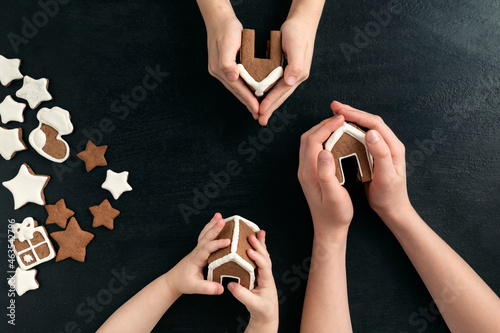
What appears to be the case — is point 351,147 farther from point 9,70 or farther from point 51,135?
point 9,70

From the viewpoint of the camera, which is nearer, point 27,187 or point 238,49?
point 238,49

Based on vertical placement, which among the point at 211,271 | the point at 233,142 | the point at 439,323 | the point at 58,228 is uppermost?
the point at 233,142

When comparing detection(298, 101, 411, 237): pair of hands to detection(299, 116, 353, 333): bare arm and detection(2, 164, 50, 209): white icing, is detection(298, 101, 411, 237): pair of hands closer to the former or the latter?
detection(299, 116, 353, 333): bare arm

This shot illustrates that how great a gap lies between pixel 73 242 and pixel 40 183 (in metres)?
0.15

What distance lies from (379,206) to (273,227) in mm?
234

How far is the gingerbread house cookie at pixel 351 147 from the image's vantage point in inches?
28.3

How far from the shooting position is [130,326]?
77 cm

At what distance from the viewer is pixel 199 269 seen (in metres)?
0.73

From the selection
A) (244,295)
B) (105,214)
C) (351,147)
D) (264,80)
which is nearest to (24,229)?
(105,214)

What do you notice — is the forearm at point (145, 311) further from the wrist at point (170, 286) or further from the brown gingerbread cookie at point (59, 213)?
the brown gingerbread cookie at point (59, 213)

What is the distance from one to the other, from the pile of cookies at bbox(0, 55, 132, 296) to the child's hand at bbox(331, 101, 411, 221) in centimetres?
53

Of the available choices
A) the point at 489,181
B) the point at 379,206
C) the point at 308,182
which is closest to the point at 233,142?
the point at 308,182

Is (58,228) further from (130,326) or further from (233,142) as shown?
(233,142)

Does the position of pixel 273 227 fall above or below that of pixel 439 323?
→ above
